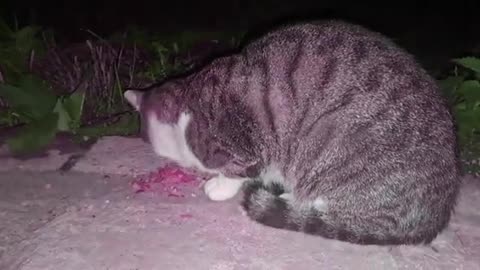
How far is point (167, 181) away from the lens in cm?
355

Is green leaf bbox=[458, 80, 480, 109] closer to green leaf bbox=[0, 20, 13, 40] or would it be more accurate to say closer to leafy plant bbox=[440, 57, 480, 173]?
leafy plant bbox=[440, 57, 480, 173]

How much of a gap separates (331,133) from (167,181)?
1113 millimetres

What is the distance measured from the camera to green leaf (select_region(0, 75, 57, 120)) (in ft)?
13.8

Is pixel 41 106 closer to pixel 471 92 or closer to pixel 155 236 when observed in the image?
pixel 155 236

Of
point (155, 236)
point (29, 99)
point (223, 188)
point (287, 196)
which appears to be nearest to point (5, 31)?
point (29, 99)

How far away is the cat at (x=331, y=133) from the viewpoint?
288cm

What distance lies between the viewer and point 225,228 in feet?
10.2

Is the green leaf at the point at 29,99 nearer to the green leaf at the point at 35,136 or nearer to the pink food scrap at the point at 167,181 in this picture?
the green leaf at the point at 35,136

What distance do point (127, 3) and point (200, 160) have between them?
3.44m

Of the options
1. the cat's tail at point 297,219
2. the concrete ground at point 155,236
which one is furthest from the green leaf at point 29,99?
the cat's tail at point 297,219

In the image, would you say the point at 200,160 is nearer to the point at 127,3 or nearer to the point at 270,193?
the point at 270,193

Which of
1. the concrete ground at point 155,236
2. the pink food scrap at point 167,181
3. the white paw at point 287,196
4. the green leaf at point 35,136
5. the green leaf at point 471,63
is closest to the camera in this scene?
the concrete ground at point 155,236

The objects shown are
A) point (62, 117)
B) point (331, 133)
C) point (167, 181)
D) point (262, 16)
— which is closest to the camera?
point (331, 133)

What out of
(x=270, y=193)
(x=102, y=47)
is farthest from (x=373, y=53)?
(x=102, y=47)
